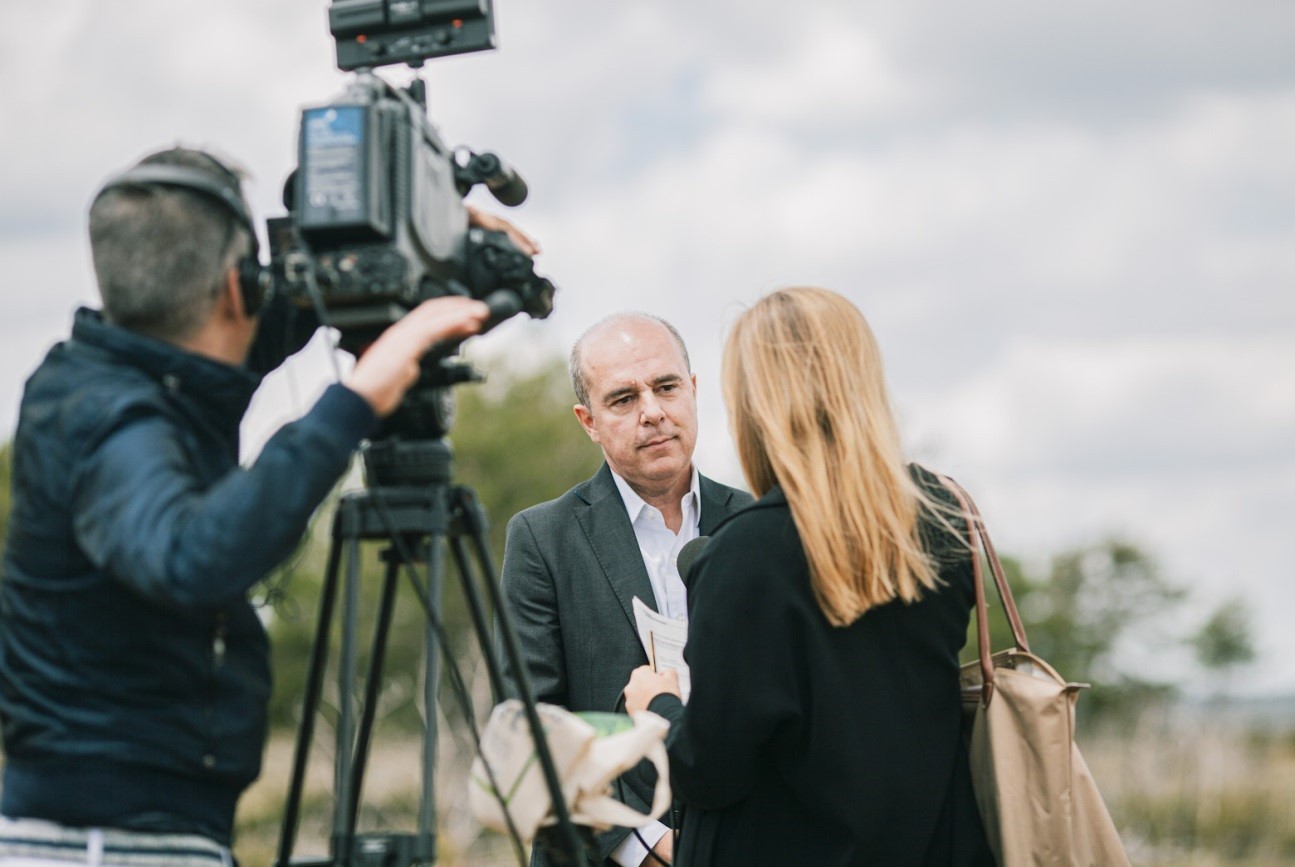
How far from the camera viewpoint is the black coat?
264cm

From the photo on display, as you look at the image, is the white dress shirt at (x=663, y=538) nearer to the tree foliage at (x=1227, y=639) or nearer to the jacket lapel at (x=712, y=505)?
the jacket lapel at (x=712, y=505)

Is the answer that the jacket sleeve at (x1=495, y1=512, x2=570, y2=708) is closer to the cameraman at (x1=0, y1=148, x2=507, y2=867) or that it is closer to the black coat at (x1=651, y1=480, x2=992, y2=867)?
the black coat at (x1=651, y1=480, x2=992, y2=867)

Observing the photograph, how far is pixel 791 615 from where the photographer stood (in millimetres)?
2650

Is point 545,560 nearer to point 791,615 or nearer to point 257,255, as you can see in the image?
point 791,615

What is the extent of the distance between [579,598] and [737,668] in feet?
4.13

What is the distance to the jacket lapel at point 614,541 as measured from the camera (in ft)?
12.7

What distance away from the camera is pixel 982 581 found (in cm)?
281

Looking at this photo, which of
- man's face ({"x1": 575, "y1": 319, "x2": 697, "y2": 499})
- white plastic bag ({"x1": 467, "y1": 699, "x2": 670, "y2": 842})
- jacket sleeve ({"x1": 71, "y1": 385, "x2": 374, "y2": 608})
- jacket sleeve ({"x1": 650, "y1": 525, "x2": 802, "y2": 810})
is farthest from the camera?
man's face ({"x1": 575, "y1": 319, "x2": 697, "y2": 499})

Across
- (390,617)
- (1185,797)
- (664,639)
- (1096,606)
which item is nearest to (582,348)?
(664,639)

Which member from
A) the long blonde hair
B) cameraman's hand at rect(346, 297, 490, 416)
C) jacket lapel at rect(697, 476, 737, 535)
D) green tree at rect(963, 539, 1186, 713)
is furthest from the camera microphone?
green tree at rect(963, 539, 1186, 713)

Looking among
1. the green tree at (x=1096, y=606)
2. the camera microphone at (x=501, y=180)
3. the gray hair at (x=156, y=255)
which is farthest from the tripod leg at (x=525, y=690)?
the green tree at (x=1096, y=606)

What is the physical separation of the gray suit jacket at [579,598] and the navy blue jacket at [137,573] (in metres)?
1.51

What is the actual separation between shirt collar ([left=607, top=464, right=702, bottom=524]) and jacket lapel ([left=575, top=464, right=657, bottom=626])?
21mm

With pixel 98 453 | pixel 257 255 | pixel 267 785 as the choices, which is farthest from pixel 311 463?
pixel 267 785
